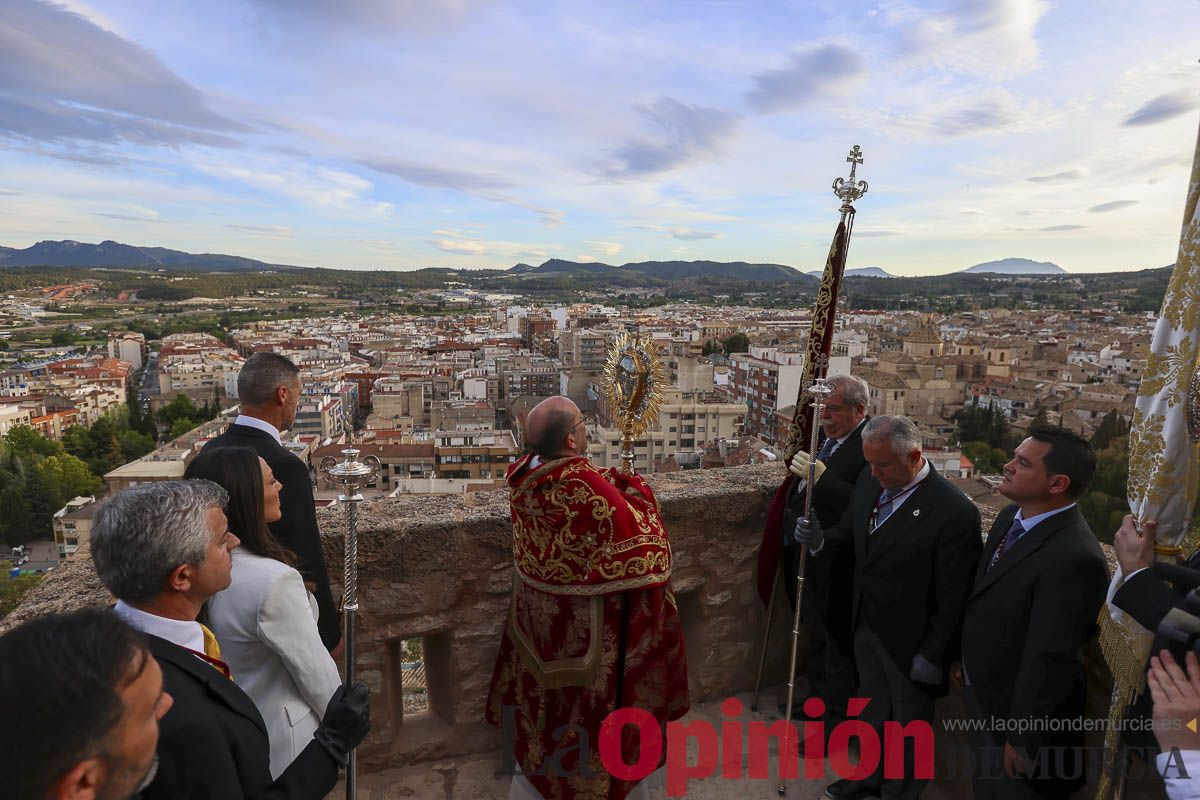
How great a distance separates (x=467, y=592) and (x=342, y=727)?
1251mm

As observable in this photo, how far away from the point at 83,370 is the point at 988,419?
2611 inches

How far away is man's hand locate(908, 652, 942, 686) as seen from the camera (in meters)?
2.41

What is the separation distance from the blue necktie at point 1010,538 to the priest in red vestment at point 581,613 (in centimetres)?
103

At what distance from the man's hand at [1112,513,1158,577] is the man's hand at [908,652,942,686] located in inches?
33.3

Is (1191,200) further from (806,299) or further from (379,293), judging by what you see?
(379,293)

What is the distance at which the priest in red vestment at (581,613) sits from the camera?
7.11ft

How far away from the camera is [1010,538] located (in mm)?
2221

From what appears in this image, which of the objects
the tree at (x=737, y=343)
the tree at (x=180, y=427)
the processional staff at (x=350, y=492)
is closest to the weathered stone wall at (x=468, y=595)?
the processional staff at (x=350, y=492)

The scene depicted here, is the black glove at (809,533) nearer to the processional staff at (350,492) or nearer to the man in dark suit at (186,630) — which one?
the processional staff at (350,492)

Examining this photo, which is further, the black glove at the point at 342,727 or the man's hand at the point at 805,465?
the man's hand at the point at 805,465

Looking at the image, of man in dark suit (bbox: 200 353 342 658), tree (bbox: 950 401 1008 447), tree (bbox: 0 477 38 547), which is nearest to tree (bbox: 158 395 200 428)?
tree (bbox: 0 477 38 547)

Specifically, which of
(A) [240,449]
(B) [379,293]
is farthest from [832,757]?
(B) [379,293]

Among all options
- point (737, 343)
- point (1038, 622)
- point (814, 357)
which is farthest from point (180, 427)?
point (1038, 622)

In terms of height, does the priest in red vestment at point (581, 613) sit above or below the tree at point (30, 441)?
above
